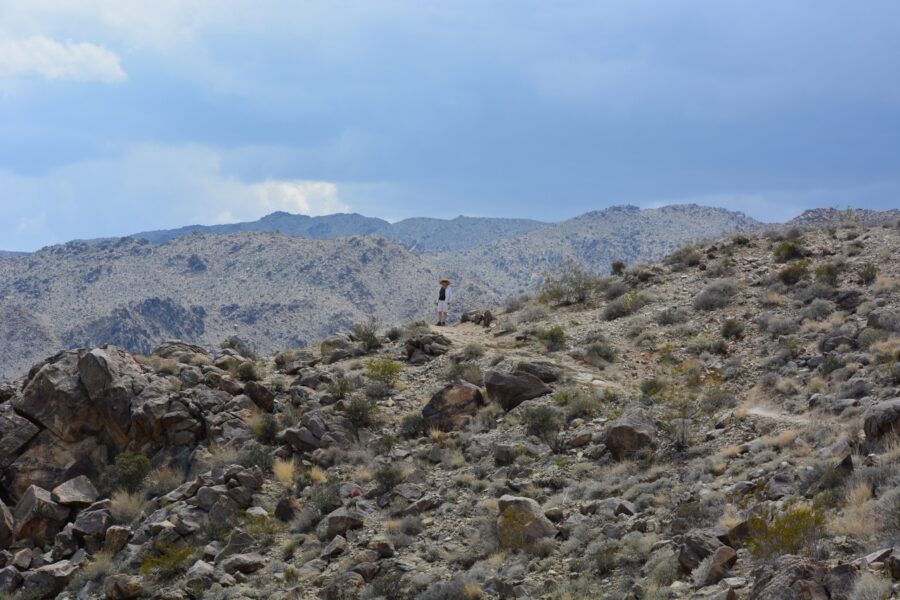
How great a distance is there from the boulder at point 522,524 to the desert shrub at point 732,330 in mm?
11341

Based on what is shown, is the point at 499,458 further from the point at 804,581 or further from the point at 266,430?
the point at 804,581

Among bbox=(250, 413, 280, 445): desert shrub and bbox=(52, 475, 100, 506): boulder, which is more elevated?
bbox=(250, 413, 280, 445): desert shrub

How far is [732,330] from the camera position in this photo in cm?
2270

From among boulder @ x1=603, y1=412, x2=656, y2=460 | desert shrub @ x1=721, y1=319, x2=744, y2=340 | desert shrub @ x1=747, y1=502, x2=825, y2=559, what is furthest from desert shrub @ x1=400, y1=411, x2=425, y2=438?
desert shrub @ x1=747, y1=502, x2=825, y2=559

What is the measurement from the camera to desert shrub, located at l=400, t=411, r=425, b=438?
65.3 ft

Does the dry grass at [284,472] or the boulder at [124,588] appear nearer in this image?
the boulder at [124,588]

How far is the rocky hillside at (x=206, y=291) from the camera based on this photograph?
131875 mm

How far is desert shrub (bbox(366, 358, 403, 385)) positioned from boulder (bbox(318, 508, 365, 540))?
282 inches

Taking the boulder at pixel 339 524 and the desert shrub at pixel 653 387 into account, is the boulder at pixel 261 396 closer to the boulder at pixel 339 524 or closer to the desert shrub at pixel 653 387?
the boulder at pixel 339 524

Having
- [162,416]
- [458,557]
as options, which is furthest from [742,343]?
[162,416]

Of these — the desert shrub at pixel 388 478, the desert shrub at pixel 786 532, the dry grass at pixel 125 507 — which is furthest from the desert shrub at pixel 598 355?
the dry grass at pixel 125 507

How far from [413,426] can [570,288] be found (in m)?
13.8

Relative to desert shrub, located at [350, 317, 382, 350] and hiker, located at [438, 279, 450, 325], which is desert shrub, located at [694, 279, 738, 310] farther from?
desert shrub, located at [350, 317, 382, 350]

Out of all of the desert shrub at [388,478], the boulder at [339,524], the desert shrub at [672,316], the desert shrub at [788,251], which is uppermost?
the desert shrub at [788,251]
